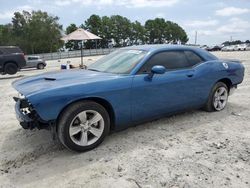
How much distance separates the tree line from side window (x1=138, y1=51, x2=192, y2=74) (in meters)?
59.6

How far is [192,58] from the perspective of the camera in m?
5.29

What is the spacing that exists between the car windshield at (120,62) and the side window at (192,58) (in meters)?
0.99

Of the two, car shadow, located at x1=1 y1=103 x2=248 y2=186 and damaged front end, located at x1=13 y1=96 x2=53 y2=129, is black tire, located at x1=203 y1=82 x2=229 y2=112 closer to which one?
car shadow, located at x1=1 y1=103 x2=248 y2=186

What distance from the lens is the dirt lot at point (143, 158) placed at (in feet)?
10.6

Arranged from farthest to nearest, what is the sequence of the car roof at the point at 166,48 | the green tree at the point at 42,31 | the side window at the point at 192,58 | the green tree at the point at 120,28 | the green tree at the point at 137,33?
the green tree at the point at 137,33, the green tree at the point at 120,28, the green tree at the point at 42,31, the side window at the point at 192,58, the car roof at the point at 166,48

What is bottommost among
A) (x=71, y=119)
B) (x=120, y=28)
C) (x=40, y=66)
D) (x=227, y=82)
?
(x=40, y=66)

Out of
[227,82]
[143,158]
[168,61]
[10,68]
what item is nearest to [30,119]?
[143,158]

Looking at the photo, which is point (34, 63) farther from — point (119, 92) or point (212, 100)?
point (119, 92)

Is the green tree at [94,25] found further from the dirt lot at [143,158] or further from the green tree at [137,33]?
the dirt lot at [143,158]

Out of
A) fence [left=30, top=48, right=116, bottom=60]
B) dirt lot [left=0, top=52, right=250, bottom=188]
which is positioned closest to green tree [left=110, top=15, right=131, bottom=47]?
fence [left=30, top=48, right=116, bottom=60]

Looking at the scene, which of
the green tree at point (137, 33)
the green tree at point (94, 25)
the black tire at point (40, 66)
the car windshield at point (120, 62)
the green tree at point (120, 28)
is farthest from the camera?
the green tree at point (137, 33)

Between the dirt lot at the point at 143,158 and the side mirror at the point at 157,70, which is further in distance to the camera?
the side mirror at the point at 157,70

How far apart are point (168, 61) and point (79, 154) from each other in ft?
7.23

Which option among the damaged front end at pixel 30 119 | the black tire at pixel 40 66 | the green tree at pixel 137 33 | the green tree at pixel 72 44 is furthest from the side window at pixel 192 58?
the green tree at pixel 137 33
